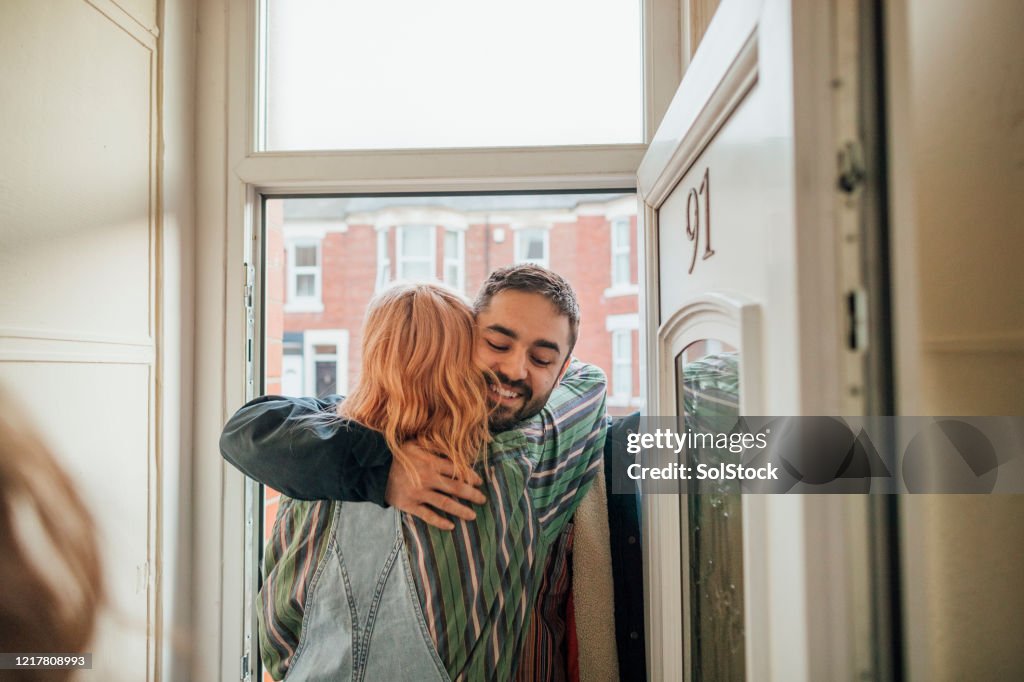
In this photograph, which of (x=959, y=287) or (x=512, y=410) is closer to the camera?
(x=959, y=287)

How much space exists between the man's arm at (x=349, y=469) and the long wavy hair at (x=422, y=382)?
0.8 inches

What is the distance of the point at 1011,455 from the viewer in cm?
45

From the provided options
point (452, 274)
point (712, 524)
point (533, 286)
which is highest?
point (452, 274)

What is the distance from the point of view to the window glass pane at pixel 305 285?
78.9 inches

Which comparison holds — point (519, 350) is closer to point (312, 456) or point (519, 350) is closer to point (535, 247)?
point (312, 456)

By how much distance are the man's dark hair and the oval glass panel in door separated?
0.86 feet

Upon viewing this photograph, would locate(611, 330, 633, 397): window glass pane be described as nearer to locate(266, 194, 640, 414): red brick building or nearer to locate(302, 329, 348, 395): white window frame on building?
locate(266, 194, 640, 414): red brick building

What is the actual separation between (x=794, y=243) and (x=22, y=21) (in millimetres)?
1171

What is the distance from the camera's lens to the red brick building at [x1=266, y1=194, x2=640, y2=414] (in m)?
1.48

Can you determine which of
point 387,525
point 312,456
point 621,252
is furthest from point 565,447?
point 621,252

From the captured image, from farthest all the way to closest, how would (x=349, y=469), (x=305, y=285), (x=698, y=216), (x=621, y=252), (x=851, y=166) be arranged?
(x=305, y=285) < (x=621, y=252) < (x=349, y=469) < (x=698, y=216) < (x=851, y=166)

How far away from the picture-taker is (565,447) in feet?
3.63

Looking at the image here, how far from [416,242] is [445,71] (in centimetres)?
54

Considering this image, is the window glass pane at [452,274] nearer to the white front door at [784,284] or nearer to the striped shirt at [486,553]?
the striped shirt at [486,553]
